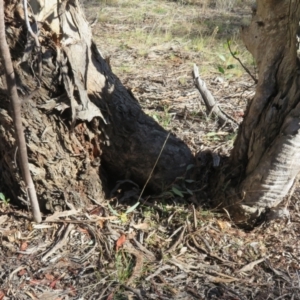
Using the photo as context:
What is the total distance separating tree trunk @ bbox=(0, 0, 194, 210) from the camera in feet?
8.87

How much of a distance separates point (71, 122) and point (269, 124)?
100 centimetres

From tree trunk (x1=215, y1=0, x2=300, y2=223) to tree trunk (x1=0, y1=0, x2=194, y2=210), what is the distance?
429mm

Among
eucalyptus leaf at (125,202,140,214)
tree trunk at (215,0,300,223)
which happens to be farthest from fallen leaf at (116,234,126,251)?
tree trunk at (215,0,300,223)

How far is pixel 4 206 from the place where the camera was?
3.18 metres

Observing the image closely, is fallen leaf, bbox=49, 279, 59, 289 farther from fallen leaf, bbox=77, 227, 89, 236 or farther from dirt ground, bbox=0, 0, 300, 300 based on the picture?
fallen leaf, bbox=77, 227, 89, 236

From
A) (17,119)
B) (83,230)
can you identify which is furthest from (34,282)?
(17,119)

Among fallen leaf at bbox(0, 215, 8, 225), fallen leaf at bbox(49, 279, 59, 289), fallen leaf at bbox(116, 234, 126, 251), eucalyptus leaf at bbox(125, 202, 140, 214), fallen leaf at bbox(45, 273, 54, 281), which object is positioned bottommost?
fallen leaf at bbox(49, 279, 59, 289)

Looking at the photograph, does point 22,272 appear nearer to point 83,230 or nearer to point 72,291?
point 72,291

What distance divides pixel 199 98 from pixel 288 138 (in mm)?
2018

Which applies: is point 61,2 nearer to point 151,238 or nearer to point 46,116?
point 46,116

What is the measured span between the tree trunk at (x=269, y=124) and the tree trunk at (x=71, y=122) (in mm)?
429

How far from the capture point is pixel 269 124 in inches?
110

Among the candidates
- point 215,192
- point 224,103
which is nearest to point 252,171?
point 215,192

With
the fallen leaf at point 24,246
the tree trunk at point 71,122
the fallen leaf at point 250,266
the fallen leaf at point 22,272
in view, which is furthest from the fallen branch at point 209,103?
the fallen leaf at point 22,272
